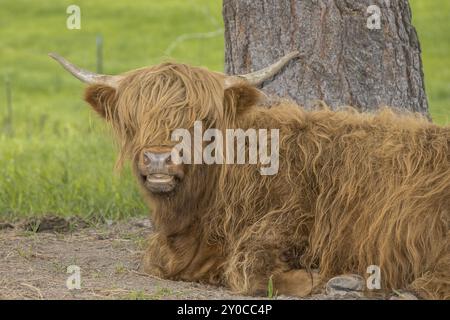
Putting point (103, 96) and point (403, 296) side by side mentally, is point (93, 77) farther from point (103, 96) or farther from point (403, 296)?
point (403, 296)

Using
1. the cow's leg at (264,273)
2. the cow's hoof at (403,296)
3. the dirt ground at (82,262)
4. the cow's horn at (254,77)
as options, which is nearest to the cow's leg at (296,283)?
the cow's leg at (264,273)

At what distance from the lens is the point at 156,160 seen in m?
4.57

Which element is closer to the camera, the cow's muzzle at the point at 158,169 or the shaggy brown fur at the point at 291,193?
the cow's muzzle at the point at 158,169

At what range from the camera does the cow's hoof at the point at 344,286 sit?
457 centimetres

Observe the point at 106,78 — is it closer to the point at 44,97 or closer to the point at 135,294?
the point at 135,294

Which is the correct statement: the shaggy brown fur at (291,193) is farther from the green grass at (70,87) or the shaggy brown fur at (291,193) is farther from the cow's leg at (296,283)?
the green grass at (70,87)


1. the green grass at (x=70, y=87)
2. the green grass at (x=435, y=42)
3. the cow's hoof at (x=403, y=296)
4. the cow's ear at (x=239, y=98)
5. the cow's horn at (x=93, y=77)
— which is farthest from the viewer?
the green grass at (x=435, y=42)

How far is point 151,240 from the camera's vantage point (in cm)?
530

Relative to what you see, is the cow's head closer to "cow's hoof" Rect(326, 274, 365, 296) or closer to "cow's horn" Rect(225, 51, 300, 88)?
"cow's horn" Rect(225, 51, 300, 88)

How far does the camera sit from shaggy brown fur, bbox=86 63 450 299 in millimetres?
4695

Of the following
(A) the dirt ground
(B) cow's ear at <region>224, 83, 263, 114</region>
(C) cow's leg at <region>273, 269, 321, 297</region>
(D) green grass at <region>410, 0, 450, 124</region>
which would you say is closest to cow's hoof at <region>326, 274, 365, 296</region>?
(C) cow's leg at <region>273, 269, 321, 297</region>

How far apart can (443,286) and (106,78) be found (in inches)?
78.6

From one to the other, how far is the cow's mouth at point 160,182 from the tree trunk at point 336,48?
4.43ft

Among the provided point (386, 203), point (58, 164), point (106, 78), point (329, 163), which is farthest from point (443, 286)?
point (58, 164)
